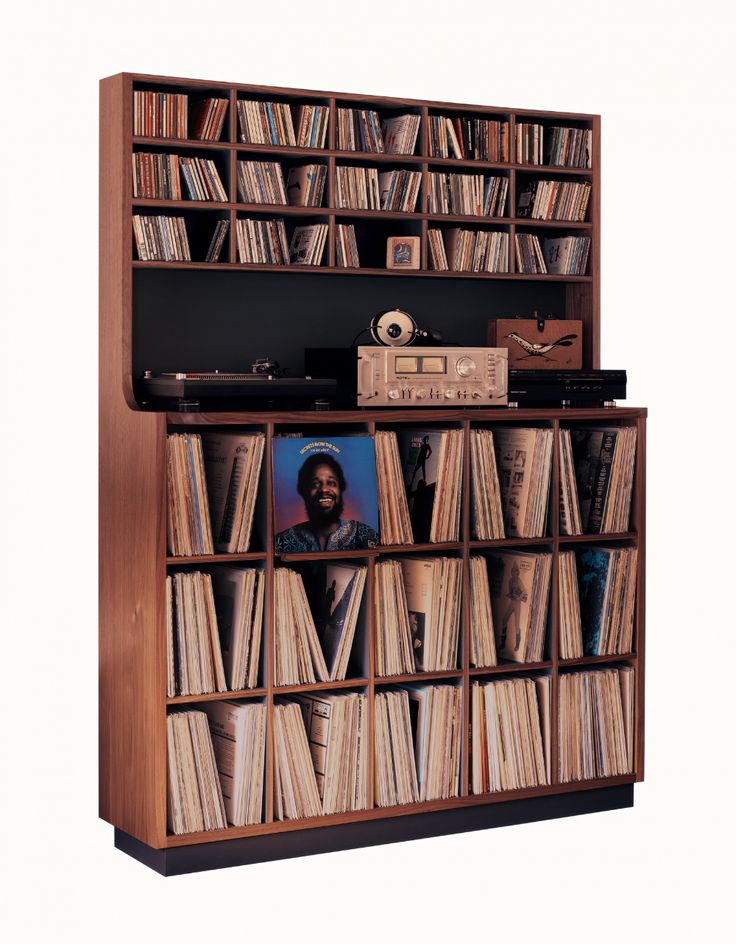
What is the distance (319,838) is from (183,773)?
58cm

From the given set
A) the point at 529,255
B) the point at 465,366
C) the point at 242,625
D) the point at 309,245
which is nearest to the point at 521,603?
the point at 465,366

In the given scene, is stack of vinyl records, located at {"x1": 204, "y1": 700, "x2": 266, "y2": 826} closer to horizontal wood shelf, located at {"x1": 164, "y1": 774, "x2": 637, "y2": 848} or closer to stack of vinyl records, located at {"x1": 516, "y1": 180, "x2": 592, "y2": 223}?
horizontal wood shelf, located at {"x1": 164, "y1": 774, "x2": 637, "y2": 848}

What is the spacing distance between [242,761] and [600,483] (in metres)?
1.76

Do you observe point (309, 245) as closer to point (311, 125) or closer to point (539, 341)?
point (311, 125)

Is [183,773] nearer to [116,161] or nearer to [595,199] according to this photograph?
[116,161]

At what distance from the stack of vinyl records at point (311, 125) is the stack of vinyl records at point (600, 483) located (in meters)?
1.43

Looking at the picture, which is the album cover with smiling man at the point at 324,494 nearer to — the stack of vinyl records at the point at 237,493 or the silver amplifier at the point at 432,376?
the stack of vinyl records at the point at 237,493

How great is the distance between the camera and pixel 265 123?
5.91 meters

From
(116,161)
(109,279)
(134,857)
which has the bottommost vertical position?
(134,857)

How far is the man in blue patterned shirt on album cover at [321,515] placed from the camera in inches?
218

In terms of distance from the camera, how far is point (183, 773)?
213 inches

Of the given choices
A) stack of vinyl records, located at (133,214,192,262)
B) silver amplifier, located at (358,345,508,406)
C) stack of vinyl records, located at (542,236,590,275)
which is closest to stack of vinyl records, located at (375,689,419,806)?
silver amplifier, located at (358,345,508,406)

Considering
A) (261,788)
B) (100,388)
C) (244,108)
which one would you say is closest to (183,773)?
(261,788)

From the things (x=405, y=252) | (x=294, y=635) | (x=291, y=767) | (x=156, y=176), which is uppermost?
(x=156, y=176)
